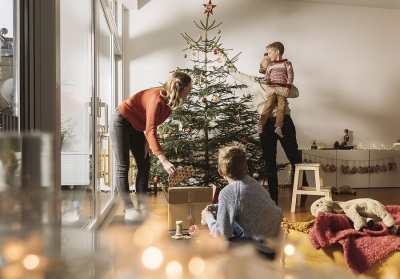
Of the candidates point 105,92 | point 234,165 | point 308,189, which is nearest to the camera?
point 234,165

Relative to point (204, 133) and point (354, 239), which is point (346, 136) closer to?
point (204, 133)

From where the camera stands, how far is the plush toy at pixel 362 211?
1.59 metres

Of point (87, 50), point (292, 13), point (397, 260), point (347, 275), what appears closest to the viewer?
point (347, 275)

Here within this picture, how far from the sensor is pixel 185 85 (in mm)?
2180

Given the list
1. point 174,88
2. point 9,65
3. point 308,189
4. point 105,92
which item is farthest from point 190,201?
point 105,92

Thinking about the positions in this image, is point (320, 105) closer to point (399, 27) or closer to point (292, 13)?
point (292, 13)

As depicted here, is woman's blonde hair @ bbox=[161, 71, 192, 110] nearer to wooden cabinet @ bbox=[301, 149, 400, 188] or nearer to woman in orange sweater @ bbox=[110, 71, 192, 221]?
woman in orange sweater @ bbox=[110, 71, 192, 221]

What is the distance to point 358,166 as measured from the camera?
207 inches

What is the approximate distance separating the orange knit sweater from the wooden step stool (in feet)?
5.36

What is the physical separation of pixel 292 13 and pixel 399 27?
1.63m

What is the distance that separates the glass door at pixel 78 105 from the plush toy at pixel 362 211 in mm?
1108

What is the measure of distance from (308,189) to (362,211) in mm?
1845

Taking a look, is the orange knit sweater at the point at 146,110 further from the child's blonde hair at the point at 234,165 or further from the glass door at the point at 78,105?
the child's blonde hair at the point at 234,165

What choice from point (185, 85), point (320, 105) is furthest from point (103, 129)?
point (320, 105)
